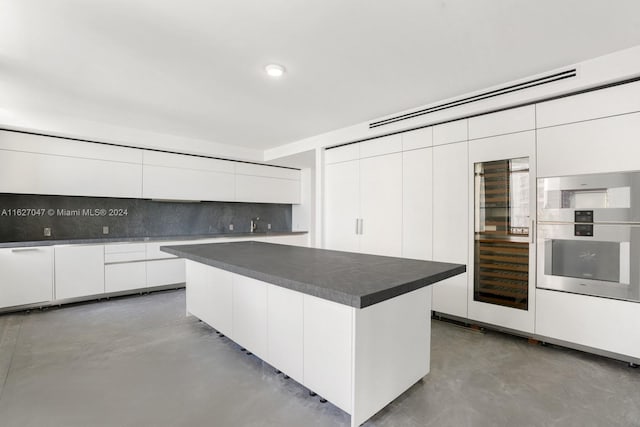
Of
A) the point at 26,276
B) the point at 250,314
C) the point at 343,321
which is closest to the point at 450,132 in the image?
the point at 343,321

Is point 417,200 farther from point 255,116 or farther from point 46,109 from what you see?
point 46,109

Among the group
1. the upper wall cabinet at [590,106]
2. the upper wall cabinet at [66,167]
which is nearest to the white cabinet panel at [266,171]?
the upper wall cabinet at [66,167]

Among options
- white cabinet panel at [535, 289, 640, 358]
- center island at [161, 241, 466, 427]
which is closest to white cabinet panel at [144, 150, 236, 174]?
center island at [161, 241, 466, 427]

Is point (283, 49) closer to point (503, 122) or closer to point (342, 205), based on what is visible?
point (503, 122)

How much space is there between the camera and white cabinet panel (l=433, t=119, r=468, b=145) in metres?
3.30

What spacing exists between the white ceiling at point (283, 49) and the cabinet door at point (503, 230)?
0.71m

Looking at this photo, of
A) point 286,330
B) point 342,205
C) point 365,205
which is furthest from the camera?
point 342,205

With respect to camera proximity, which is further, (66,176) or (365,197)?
(365,197)

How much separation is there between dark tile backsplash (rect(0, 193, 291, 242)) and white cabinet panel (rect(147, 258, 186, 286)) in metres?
0.75

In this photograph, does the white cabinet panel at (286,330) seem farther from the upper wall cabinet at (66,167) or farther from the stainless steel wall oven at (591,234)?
the upper wall cabinet at (66,167)

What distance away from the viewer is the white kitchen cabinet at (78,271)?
3852 millimetres

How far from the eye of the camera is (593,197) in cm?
256

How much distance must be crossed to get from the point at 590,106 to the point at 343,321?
2.74 meters

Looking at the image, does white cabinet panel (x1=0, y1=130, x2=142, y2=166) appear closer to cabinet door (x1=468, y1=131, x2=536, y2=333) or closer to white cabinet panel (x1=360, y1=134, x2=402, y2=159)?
white cabinet panel (x1=360, y1=134, x2=402, y2=159)
